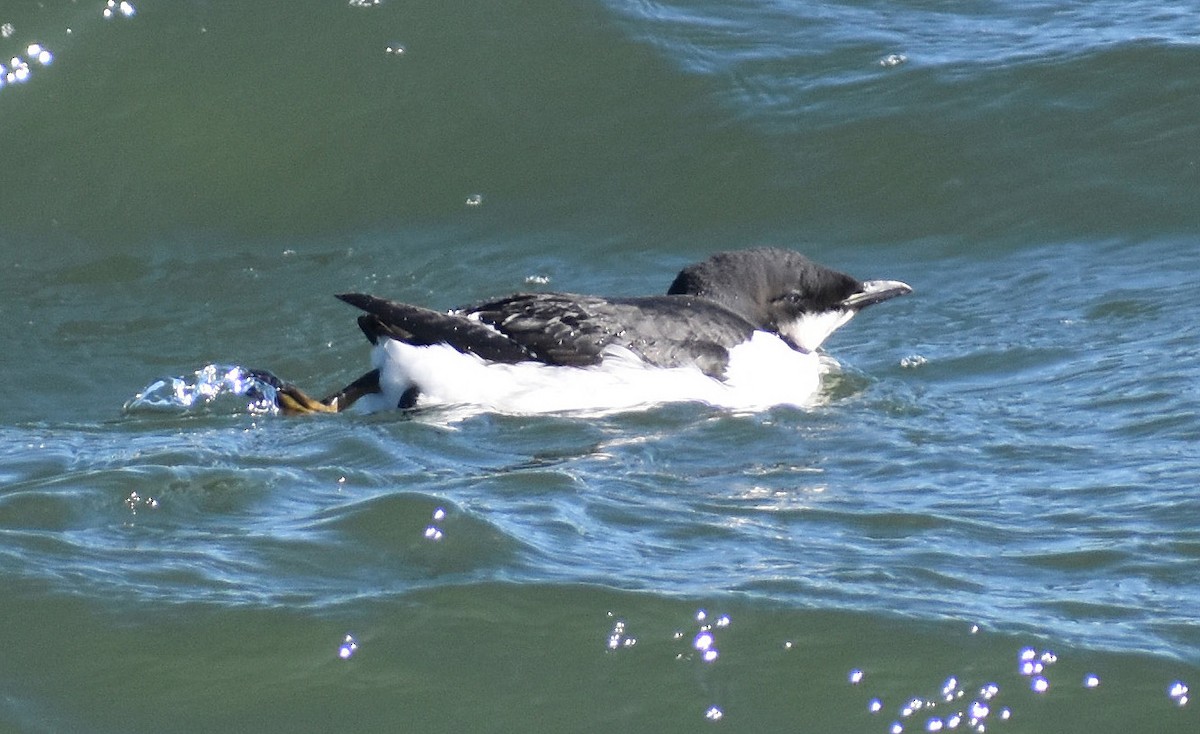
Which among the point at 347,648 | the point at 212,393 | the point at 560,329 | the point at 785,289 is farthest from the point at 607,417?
the point at 347,648

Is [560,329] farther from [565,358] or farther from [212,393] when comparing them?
[212,393]

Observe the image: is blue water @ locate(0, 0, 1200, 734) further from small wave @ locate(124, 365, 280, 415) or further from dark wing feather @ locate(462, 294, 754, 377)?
dark wing feather @ locate(462, 294, 754, 377)

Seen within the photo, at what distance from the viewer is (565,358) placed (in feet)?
21.7

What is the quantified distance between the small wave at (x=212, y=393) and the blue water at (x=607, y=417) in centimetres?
20

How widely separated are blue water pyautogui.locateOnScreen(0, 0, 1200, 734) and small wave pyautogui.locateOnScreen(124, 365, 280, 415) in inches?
8.0

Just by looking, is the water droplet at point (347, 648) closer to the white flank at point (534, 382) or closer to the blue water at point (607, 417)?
the blue water at point (607, 417)

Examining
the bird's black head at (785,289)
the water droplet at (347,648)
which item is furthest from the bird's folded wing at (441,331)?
the water droplet at (347,648)

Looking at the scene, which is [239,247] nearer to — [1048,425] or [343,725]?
[1048,425]

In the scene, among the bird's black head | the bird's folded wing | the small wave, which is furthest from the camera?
the bird's black head

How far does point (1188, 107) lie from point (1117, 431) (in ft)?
14.5

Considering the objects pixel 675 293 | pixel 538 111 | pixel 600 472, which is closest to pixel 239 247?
pixel 538 111

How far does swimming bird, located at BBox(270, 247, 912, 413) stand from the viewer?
6.58 meters

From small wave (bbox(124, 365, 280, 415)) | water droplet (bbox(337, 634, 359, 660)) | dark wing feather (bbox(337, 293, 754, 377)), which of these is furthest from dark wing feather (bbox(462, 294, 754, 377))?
water droplet (bbox(337, 634, 359, 660))

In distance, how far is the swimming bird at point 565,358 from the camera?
6.58 meters
